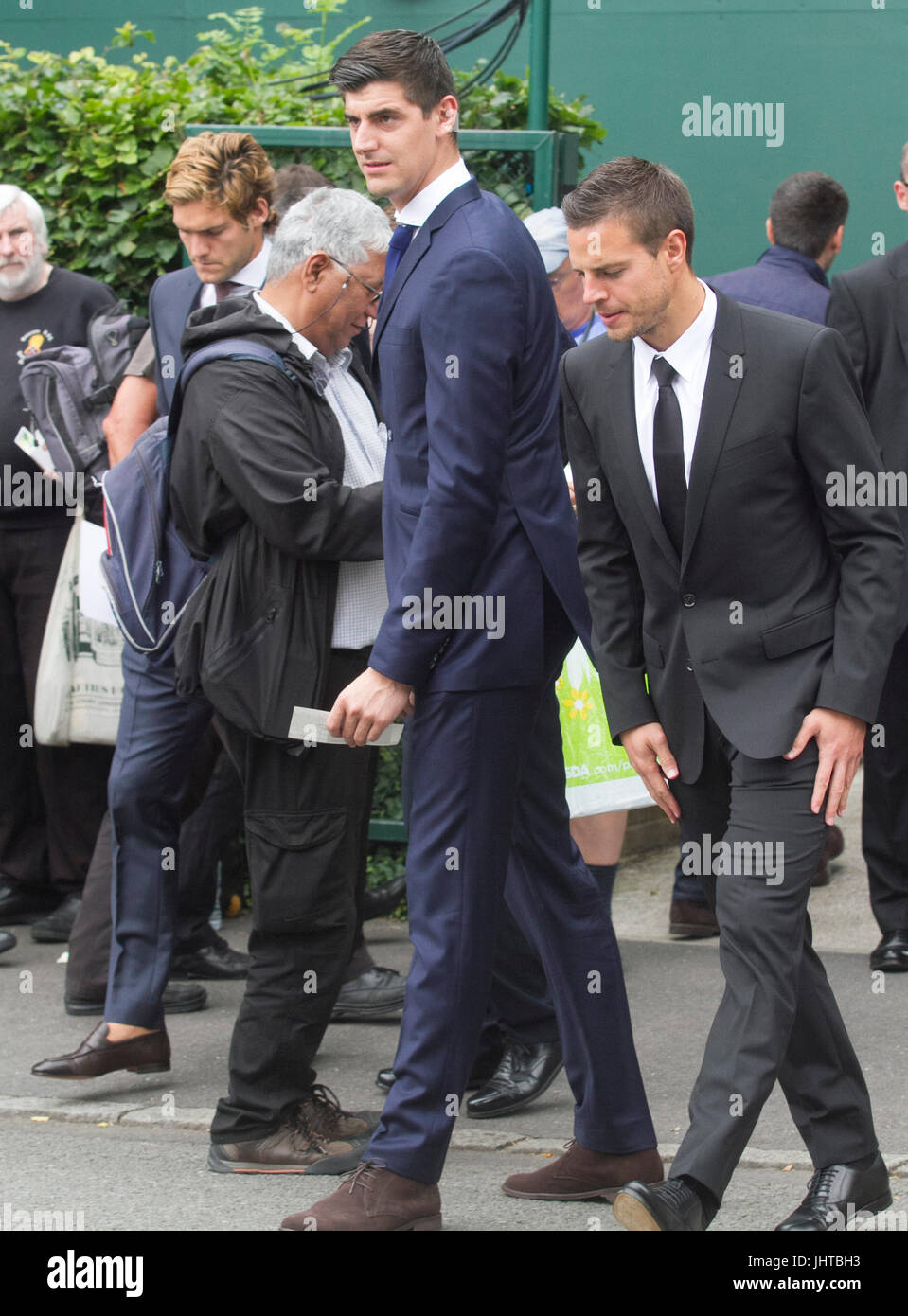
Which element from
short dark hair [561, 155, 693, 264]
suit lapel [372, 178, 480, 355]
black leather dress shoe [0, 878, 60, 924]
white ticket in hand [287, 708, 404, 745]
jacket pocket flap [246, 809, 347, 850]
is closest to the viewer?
short dark hair [561, 155, 693, 264]

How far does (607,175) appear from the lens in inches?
141

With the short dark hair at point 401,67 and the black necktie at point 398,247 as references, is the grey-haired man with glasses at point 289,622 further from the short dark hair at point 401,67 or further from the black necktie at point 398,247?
the short dark hair at point 401,67

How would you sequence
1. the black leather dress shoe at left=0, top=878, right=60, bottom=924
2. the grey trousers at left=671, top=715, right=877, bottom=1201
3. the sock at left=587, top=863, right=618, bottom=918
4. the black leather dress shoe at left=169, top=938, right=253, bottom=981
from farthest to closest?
the black leather dress shoe at left=0, top=878, right=60, bottom=924, the black leather dress shoe at left=169, top=938, right=253, bottom=981, the sock at left=587, top=863, right=618, bottom=918, the grey trousers at left=671, top=715, right=877, bottom=1201

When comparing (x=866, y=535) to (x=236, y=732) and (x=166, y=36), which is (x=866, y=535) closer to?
(x=236, y=732)

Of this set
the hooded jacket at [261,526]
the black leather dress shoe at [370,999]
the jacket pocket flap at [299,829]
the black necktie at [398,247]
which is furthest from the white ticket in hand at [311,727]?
the black leather dress shoe at [370,999]

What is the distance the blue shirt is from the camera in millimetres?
6598

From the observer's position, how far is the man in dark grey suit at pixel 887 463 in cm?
569

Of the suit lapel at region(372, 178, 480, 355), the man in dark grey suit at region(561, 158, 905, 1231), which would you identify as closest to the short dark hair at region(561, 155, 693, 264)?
the man in dark grey suit at region(561, 158, 905, 1231)

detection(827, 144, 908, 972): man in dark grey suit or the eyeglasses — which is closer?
the eyeglasses

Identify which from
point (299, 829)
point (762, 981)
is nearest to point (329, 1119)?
point (299, 829)

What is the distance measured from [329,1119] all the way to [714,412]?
198 centimetres

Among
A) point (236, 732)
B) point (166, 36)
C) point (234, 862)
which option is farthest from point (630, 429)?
point (166, 36)

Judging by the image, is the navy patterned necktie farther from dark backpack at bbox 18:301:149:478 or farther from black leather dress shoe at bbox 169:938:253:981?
black leather dress shoe at bbox 169:938:253:981

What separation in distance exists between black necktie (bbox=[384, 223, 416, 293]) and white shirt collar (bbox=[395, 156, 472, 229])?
0.02 meters
